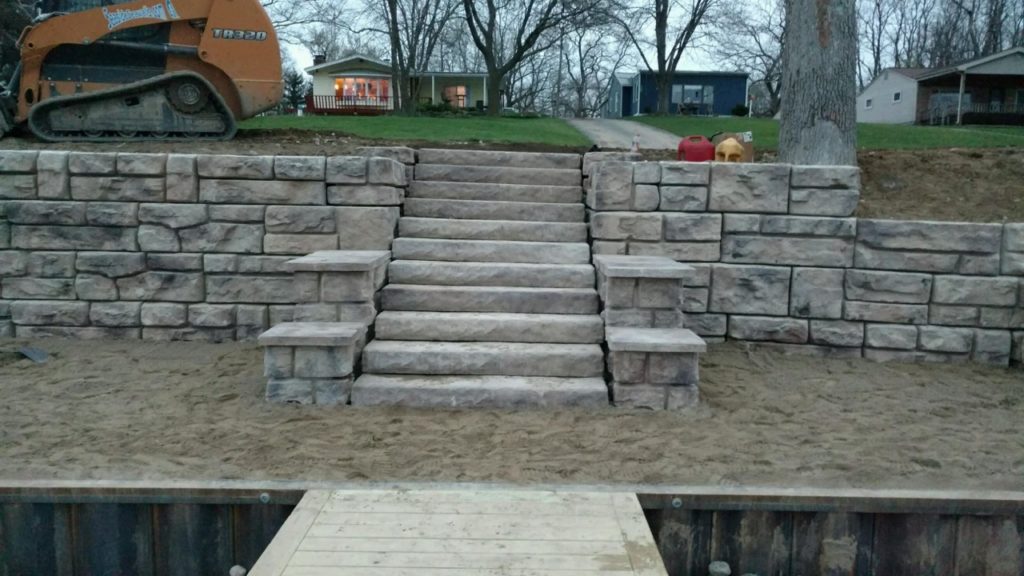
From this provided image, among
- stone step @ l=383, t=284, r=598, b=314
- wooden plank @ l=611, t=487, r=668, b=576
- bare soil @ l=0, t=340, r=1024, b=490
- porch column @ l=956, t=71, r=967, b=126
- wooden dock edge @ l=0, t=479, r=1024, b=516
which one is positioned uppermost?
porch column @ l=956, t=71, r=967, b=126

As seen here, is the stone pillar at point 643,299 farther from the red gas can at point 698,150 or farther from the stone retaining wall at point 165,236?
the red gas can at point 698,150

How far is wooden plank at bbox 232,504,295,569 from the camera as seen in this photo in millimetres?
3215

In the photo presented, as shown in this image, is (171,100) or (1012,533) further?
(171,100)

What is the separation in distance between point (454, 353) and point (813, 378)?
2649 millimetres

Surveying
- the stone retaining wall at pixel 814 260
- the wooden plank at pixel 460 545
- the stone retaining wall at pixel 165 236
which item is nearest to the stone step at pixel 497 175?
the stone retaining wall at pixel 165 236

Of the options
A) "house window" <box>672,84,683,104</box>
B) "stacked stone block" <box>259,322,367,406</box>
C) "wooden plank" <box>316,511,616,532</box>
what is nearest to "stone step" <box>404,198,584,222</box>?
"stacked stone block" <box>259,322,367,406</box>

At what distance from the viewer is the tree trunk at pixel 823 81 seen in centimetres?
707

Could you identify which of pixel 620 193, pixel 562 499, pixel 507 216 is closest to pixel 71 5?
pixel 507 216

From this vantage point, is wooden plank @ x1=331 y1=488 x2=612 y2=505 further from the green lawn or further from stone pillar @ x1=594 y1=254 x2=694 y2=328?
the green lawn

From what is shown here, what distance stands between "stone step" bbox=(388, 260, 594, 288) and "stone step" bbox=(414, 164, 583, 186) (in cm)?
156

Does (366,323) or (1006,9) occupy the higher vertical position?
(1006,9)

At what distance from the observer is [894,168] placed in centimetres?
785

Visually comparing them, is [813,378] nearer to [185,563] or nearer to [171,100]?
[185,563]

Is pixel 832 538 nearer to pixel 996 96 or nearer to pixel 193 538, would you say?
pixel 193 538
